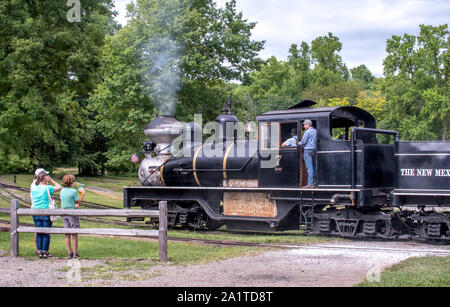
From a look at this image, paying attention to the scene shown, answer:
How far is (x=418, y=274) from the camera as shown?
354 inches

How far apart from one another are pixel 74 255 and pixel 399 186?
8.12 metres

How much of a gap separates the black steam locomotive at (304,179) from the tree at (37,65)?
284 inches

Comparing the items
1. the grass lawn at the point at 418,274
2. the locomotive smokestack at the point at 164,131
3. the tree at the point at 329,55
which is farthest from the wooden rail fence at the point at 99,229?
the tree at the point at 329,55

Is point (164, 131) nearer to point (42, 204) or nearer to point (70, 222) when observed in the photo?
point (42, 204)

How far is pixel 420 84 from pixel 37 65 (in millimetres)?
32328

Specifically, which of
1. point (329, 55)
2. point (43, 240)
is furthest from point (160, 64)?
point (329, 55)

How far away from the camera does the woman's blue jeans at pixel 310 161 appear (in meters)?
14.4

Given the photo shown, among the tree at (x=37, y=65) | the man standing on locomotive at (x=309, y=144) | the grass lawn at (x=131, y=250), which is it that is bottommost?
the grass lawn at (x=131, y=250)

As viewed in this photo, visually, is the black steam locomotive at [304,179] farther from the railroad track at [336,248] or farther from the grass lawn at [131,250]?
the grass lawn at [131,250]

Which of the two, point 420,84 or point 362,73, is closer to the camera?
point 420,84

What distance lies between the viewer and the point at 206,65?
28125mm
